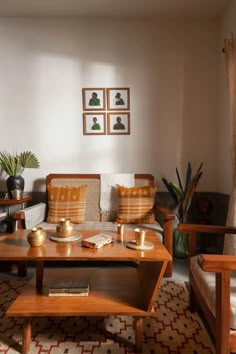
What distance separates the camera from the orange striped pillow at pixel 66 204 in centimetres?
251

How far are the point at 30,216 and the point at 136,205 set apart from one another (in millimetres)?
1053

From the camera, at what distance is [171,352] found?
136 cm

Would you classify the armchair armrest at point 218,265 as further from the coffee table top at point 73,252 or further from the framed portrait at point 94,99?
the framed portrait at point 94,99

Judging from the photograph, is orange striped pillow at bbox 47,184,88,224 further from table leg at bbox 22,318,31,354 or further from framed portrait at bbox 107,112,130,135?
table leg at bbox 22,318,31,354

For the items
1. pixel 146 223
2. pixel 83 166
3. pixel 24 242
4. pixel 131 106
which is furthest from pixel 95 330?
pixel 131 106

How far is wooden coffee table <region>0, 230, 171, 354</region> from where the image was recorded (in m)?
1.33

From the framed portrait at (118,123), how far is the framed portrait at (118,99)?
71mm

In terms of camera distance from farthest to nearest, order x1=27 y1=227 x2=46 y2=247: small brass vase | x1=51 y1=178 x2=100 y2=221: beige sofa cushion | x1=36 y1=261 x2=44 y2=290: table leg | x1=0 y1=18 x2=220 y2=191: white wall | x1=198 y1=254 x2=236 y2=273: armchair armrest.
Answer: x1=0 y1=18 x2=220 y2=191: white wall < x1=51 y1=178 x2=100 y2=221: beige sofa cushion < x1=36 y1=261 x2=44 y2=290: table leg < x1=27 y1=227 x2=46 y2=247: small brass vase < x1=198 y1=254 x2=236 y2=273: armchair armrest

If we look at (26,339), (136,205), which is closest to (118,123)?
(136,205)

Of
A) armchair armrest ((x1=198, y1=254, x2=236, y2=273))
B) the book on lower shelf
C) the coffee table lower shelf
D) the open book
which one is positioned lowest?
the coffee table lower shelf

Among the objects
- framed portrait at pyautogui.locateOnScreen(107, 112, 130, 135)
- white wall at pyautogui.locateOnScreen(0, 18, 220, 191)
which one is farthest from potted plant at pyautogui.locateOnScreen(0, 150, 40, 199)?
framed portrait at pyautogui.locateOnScreen(107, 112, 130, 135)

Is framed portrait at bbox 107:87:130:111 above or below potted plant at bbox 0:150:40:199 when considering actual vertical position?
above

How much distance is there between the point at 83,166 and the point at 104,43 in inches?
58.1

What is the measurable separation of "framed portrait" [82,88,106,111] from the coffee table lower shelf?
6.35ft
